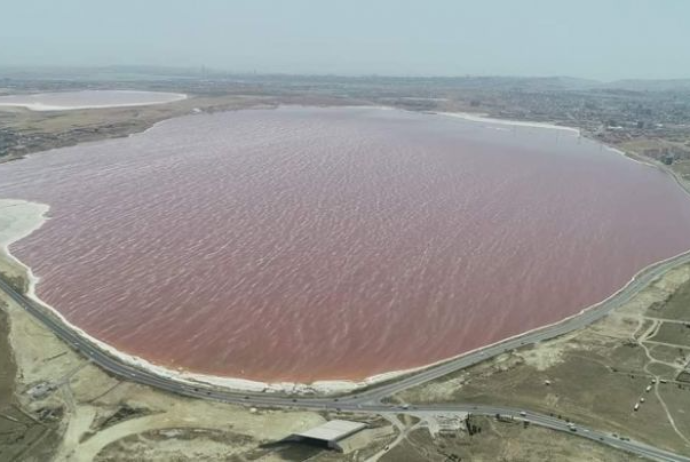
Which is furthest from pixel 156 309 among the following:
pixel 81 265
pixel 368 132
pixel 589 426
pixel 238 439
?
pixel 368 132

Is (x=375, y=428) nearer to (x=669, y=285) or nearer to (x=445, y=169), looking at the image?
(x=669, y=285)

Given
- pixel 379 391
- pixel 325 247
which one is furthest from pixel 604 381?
pixel 325 247

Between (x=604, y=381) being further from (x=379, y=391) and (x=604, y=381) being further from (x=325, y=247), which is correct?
(x=325, y=247)

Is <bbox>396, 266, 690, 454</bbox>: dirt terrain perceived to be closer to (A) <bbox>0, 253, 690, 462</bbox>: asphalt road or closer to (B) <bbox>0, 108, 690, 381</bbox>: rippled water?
(A) <bbox>0, 253, 690, 462</bbox>: asphalt road

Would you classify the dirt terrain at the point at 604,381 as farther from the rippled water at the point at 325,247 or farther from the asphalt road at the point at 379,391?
the rippled water at the point at 325,247

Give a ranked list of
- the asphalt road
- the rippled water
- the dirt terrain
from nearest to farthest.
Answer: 1. the asphalt road
2. the dirt terrain
3. the rippled water

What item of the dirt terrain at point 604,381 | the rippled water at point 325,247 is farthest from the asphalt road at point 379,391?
the rippled water at point 325,247

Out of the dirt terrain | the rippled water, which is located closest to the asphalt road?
the dirt terrain
